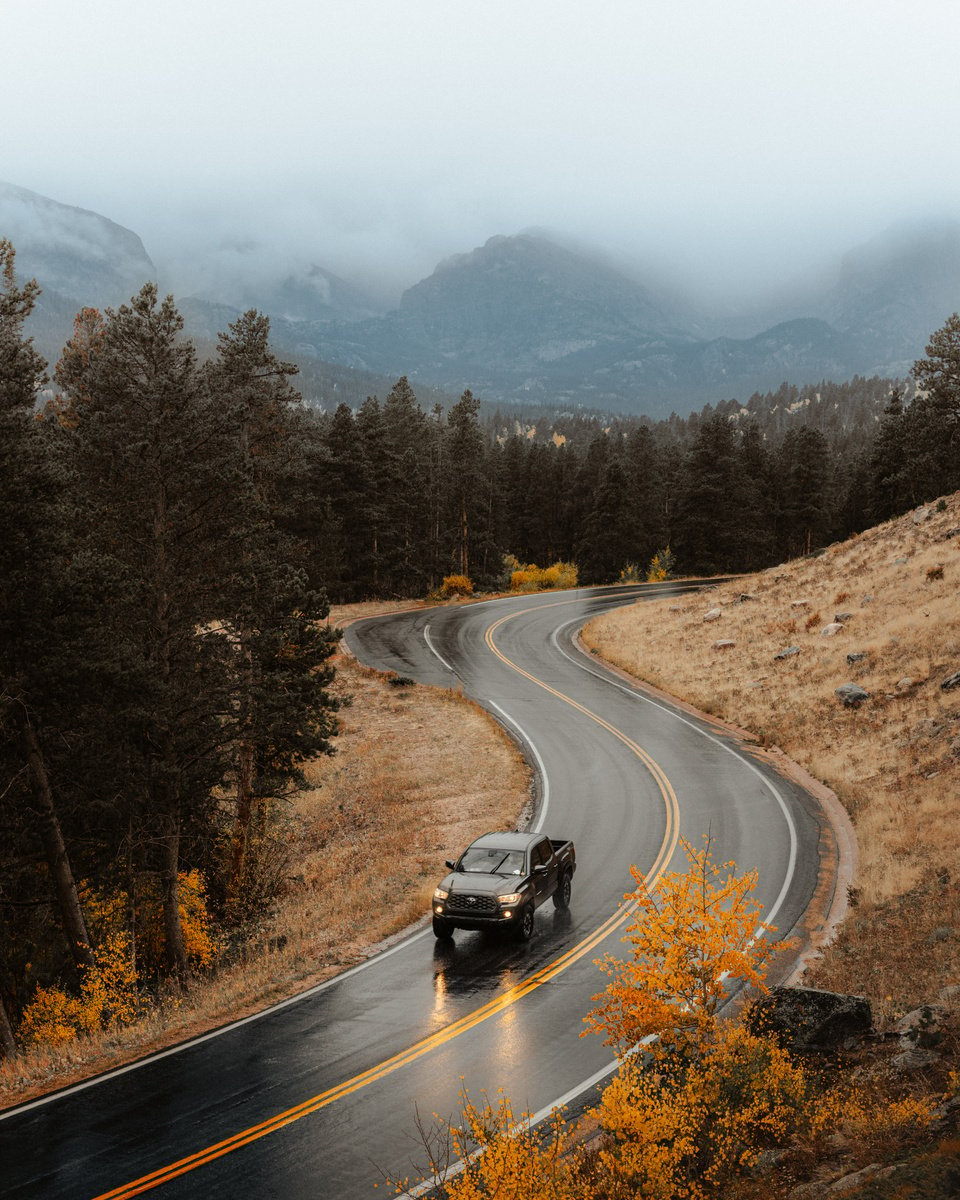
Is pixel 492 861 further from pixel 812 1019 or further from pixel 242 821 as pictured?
pixel 242 821

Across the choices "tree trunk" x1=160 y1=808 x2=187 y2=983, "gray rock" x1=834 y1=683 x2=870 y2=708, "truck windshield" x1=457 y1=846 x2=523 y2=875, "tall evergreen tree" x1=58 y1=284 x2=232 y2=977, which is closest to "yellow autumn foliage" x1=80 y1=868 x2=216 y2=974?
"tree trunk" x1=160 y1=808 x2=187 y2=983

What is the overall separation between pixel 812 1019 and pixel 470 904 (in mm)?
7001

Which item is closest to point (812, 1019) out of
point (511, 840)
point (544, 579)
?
point (511, 840)

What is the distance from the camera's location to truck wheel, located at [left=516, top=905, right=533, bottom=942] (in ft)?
52.9

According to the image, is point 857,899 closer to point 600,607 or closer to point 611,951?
point 611,951

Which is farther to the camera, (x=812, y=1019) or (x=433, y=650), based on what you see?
(x=433, y=650)

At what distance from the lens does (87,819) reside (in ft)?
62.2

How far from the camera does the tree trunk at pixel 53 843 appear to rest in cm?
1648

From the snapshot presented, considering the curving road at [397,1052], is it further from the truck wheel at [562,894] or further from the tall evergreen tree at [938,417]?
the tall evergreen tree at [938,417]

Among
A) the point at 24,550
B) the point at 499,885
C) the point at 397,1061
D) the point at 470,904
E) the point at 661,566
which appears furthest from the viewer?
the point at 661,566

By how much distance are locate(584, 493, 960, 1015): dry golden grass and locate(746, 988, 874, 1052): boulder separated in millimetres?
1253

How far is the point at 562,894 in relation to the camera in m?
18.5

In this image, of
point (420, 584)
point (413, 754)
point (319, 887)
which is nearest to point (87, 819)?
point (319, 887)

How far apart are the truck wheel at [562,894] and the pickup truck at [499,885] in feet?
0.18
